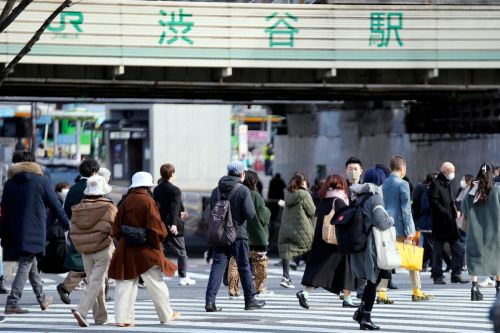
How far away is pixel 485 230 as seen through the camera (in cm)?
1755

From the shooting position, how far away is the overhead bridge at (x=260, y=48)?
32844 millimetres

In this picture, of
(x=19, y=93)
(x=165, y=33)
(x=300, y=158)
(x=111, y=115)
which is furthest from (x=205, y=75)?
(x=111, y=115)

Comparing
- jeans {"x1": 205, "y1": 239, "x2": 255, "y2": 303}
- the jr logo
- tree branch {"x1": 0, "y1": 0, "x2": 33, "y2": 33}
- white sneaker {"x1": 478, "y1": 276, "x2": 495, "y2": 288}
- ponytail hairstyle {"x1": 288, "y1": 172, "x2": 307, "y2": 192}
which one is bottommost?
white sneaker {"x1": 478, "y1": 276, "x2": 495, "y2": 288}

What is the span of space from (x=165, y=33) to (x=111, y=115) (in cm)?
4227

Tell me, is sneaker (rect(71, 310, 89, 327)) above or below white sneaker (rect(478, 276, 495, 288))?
above

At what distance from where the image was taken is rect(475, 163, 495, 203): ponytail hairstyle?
56.3 ft

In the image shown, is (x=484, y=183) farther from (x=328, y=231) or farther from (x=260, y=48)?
(x=260, y=48)

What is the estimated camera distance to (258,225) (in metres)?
18.9

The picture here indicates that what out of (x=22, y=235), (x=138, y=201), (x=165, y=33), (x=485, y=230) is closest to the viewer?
(x=138, y=201)

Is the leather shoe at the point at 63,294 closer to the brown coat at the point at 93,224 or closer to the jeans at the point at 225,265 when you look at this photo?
the jeans at the point at 225,265

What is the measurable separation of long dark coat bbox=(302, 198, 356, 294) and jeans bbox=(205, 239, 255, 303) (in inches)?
29.2

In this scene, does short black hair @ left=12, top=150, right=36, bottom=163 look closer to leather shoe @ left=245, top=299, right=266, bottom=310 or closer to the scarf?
leather shoe @ left=245, top=299, right=266, bottom=310

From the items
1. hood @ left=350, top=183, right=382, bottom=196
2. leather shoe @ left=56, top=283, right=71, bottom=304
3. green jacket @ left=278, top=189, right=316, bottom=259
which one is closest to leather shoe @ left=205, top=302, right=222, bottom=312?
leather shoe @ left=56, top=283, right=71, bottom=304

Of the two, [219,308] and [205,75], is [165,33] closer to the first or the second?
[205,75]
